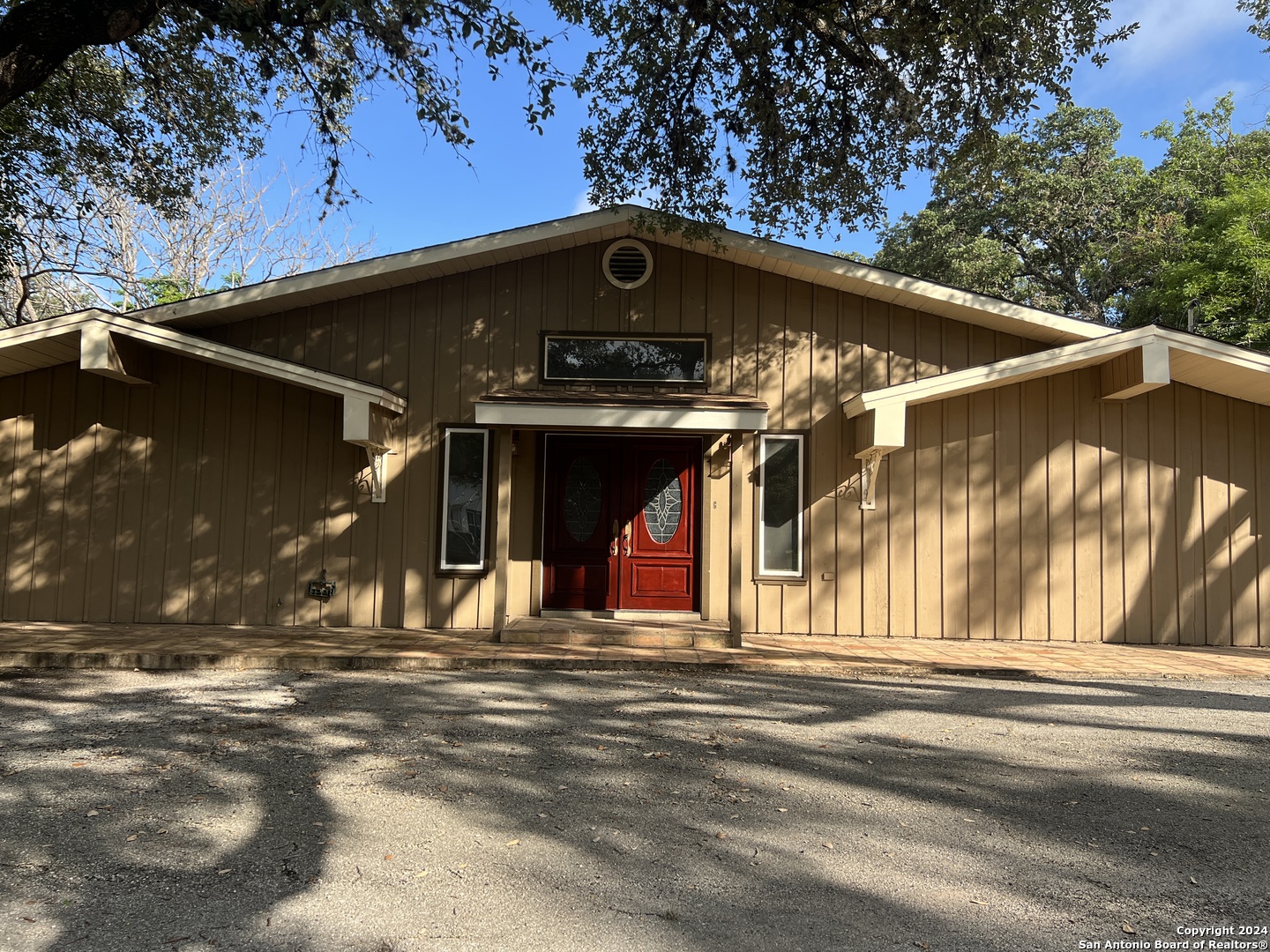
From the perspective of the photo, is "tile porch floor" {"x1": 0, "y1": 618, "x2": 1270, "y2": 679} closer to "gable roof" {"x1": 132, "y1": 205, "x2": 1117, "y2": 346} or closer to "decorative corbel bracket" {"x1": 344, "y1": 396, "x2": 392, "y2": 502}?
"decorative corbel bracket" {"x1": 344, "y1": 396, "x2": 392, "y2": 502}

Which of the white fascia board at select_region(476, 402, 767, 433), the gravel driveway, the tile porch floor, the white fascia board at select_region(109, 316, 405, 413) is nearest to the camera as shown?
the gravel driveway

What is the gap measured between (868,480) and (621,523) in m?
2.68

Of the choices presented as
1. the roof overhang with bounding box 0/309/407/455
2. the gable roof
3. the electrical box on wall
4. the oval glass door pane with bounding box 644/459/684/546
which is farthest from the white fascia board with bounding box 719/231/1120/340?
the electrical box on wall

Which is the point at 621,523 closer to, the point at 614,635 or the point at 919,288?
the point at 614,635

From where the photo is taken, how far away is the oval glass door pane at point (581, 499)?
855 cm

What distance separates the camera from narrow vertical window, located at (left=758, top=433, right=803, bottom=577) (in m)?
8.26

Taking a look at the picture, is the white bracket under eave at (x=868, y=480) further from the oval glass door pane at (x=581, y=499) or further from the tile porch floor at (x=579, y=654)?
the oval glass door pane at (x=581, y=499)

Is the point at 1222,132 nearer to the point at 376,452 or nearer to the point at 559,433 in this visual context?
the point at 559,433

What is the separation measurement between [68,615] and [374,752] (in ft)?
20.5

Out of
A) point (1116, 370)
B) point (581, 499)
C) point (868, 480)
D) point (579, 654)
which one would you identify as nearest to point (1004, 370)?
point (1116, 370)

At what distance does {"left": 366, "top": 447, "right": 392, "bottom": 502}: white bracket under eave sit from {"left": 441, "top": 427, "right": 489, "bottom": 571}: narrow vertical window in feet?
2.01

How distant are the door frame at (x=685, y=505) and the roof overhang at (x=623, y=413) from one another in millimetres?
1066

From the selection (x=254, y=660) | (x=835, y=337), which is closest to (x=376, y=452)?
(x=254, y=660)

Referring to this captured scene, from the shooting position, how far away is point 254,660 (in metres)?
6.45
